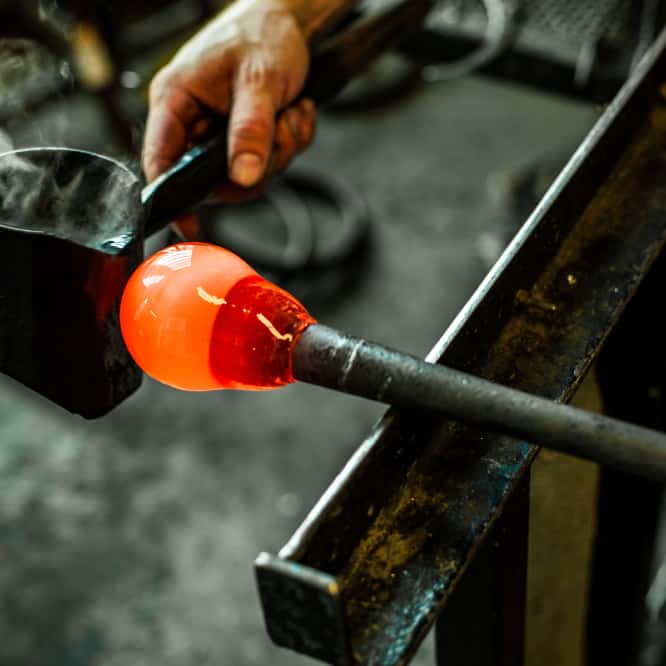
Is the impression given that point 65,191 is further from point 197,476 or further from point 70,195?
point 197,476

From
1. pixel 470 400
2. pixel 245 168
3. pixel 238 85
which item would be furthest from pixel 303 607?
pixel 238 85

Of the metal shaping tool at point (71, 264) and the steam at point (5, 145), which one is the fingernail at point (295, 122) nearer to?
the metal shaping tool at point (71, 264)

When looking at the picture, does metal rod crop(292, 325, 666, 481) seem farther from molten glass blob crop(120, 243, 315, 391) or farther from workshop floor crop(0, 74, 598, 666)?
workshop floor crop(0, 74, 598, 666)

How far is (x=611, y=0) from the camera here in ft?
6.95

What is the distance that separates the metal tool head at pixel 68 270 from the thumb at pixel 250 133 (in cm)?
26

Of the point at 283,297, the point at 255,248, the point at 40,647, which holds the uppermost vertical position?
the point at 283,297

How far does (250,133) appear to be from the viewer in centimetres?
112

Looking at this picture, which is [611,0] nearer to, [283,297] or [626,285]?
[626,285]

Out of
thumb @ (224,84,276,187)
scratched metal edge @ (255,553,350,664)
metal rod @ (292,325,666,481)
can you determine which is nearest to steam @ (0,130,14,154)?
thumb @ (224,84,276,187)

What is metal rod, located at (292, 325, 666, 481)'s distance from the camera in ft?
1.96

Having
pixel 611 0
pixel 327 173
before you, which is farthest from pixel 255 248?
pixel 611 0

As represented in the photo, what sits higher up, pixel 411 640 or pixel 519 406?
pixel 519 406

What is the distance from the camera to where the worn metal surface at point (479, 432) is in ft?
1.97

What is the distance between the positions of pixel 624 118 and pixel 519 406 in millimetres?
472
